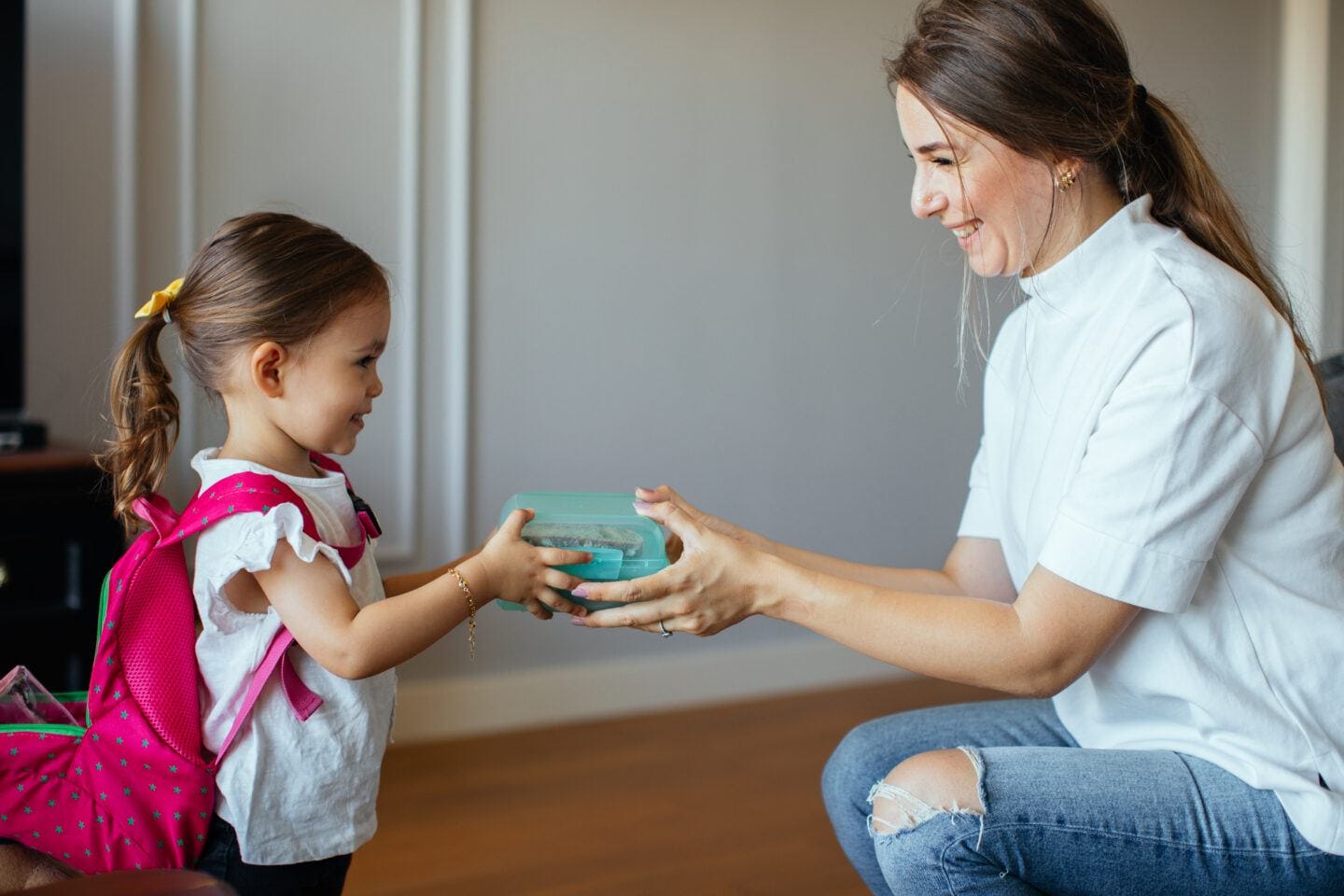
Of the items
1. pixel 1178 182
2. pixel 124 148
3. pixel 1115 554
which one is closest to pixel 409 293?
pixel 124 148

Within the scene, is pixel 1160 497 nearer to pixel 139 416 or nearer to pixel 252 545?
pixel 252 545

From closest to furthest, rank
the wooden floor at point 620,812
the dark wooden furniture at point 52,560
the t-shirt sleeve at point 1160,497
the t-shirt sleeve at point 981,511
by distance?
the t-shirt sleeve at point 1160,497 → the t-shirt sleeve at point 981,511 → the dark wooden furniture at point 52,560 → the wooden floor at point 620,812

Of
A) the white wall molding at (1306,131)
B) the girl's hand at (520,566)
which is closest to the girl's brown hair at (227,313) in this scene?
the girl's hand at (520,566)

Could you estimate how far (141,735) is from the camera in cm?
123

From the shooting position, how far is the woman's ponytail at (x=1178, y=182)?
1368 millimetres

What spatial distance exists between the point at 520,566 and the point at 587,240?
1.82m

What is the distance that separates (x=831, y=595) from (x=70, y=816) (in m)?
0.75

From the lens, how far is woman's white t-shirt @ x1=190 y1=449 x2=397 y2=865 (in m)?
1.25

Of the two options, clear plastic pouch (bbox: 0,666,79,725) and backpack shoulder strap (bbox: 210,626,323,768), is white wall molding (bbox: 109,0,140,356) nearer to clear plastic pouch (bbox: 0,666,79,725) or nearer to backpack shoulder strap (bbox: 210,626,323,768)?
clear plastic pouch (bbox: 0,666,79,725)

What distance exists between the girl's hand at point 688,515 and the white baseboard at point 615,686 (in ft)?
4.58

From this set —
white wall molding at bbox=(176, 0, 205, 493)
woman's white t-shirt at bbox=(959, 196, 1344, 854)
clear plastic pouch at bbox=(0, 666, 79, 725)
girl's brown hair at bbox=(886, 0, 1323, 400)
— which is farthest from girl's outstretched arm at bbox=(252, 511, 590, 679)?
white wall molding at bbox=(176, 0, 205, 493)

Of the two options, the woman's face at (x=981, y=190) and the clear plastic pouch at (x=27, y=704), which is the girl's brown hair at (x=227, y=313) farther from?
the woman's face at (x=981, y=190)

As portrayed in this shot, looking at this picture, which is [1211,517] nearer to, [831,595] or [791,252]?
[831,595]

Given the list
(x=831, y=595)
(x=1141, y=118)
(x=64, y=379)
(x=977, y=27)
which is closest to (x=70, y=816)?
(x=831, y=595)
